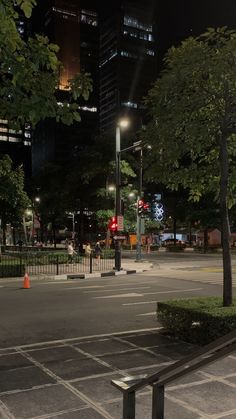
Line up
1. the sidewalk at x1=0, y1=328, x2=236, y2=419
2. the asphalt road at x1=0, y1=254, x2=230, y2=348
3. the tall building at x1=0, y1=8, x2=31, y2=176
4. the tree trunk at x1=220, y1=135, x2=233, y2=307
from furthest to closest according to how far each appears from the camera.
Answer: the tall building at x1=0, y1=8, x2=31, y2=176 → the asphalt road at x1=0, y1=254, x2=230, y2=348 → the tree trunk at x1=220, y1=135, x2=233, y2=307 → the sidewalk at x1=0, y1=328, x2=236, y2=419

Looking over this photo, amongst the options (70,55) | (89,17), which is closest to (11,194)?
(70,55)

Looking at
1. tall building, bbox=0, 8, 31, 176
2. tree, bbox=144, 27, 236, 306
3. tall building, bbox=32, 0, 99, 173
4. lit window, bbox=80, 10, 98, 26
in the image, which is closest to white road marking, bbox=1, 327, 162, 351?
tree, bbox=144, 27, 236, 306

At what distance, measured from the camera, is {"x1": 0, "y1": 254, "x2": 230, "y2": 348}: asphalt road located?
34.9 ft

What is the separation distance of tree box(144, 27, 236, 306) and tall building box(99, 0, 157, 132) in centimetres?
12343

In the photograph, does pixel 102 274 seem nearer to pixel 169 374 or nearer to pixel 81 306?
pixel 81 306

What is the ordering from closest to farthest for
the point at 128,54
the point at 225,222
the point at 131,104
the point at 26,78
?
the point at 26,78, the point at 225,222, the point at 131,104, the point at 128,54

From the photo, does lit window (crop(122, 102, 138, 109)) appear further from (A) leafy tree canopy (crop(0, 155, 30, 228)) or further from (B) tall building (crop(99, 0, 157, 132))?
(A) leafy tree canopy (crop(0, 155, 30, 228))

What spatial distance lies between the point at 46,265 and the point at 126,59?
114764 mm

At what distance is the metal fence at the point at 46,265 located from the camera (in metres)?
24.9

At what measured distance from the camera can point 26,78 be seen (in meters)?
5.96

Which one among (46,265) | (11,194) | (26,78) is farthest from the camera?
(46,265)

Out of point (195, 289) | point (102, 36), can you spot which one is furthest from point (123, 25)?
point (195, 289)

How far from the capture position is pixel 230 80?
30.0 feet

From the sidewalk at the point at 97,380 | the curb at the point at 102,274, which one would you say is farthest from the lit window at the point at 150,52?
the sidewalk at the point at 97,380
